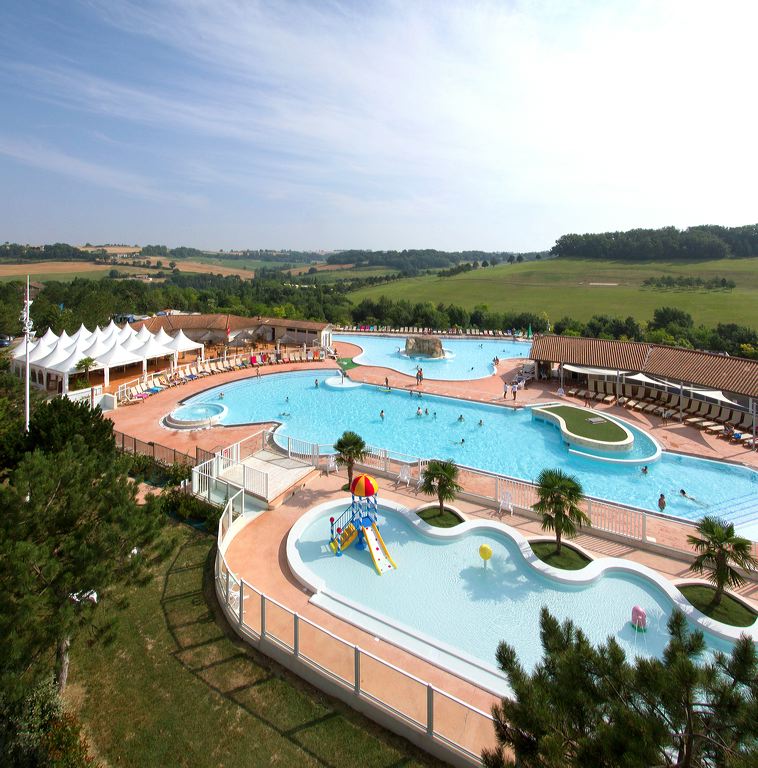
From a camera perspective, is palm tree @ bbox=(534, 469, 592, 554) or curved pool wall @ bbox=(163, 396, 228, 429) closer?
palm tree @ bbox=(534, 469, 592, 554)

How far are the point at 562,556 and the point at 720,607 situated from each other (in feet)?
10.7

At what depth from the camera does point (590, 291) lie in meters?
84.2

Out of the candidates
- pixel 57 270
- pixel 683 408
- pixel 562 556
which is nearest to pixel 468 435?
pixel 562 556

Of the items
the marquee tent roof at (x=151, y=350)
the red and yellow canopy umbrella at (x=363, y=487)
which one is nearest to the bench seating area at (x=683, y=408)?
the red and yellow canopy umbrella at (x=363, y=487)

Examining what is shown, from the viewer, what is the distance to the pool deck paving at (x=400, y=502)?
7503 millimetres

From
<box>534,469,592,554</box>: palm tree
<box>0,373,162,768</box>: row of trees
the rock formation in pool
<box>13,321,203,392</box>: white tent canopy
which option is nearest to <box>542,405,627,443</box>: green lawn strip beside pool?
<box>534,469,592,554</box>: palm tree

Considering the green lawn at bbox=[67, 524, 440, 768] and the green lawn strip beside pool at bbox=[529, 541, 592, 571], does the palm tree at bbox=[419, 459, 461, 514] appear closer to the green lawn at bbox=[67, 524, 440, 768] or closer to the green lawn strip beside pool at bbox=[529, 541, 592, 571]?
the green lawn strip beside pool at bbox=[529, 541, 592, 571]

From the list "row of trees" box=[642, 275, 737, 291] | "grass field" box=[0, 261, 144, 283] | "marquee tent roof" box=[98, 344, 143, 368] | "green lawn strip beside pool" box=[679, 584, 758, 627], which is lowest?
"green lawn strip beside pool" box=[679, 584, 758, 627]

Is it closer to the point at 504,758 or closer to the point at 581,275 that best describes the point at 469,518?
the point at 504,758

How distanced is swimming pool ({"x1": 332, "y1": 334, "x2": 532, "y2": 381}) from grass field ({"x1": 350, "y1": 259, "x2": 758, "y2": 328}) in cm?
2601

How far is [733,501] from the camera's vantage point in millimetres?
16500

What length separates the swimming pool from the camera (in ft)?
120

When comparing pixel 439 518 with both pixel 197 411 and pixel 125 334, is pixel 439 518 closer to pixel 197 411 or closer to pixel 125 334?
pixel 197 411

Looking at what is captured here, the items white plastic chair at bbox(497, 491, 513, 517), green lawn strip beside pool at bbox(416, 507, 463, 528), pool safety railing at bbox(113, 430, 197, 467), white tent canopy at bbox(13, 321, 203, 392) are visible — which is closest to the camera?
green lawn strip beside pool at bbox(416, 507, 463, 528)
